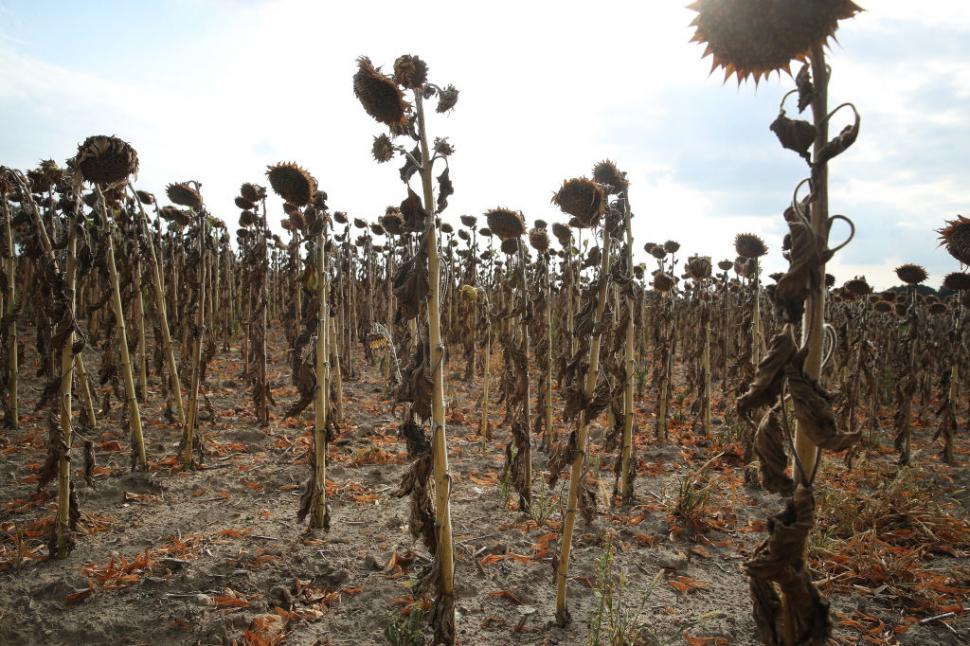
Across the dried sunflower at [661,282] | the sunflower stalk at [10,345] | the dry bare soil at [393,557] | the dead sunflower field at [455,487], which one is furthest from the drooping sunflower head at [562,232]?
the sunflower stalk at [10,345]

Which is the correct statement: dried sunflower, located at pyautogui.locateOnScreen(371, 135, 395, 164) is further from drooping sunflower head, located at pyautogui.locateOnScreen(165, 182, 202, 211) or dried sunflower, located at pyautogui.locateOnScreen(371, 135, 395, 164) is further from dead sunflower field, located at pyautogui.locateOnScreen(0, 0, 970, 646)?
drooping sunflower head, located at pyautogui.locateOnScreen(165, 182, 202, 211)

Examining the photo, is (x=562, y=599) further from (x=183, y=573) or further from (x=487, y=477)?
(x=487, y=477)

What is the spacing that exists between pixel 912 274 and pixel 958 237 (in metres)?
4.19

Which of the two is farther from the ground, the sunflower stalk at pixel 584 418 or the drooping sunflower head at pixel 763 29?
the drooping sunflower head at pixel 763 29

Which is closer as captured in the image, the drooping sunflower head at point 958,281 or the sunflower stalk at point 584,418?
the sunflower stalk at point 584,418

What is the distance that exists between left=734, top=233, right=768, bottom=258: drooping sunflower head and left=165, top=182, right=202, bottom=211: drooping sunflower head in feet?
21.6

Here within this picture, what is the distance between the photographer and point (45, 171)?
6152 mm

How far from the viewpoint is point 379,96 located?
288 cm

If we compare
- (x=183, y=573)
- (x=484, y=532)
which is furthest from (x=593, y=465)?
(x=183, y=573)

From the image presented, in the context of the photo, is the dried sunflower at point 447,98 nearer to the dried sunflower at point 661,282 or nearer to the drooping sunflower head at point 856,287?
the dried sunflower at point 661,282

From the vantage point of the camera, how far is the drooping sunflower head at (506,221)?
557 cm

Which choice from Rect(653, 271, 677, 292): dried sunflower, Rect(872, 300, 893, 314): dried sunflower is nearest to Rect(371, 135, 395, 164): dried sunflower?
Rect(653, 271, 677, 292): dried sunflower

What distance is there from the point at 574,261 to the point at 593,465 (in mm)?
5157

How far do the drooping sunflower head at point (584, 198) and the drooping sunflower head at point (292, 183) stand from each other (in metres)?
2.25
